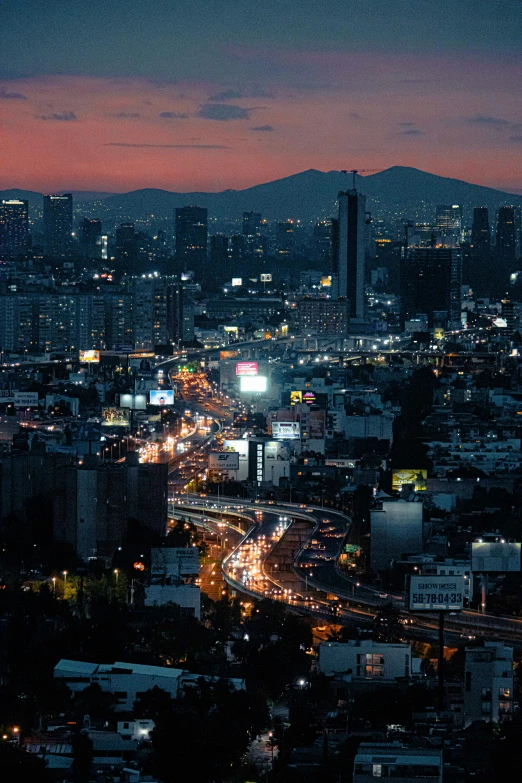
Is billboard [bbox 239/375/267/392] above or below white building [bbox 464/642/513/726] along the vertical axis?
below

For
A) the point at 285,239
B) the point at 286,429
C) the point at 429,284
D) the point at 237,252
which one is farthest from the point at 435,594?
the point at 285,239

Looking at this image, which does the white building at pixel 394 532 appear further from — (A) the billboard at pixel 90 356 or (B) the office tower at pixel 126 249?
(B) the office tower at pixel 126 249

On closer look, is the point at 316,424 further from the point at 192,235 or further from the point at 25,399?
the point at 192,235

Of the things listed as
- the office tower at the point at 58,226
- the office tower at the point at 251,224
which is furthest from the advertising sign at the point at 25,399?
the office tower at the point at 251,224

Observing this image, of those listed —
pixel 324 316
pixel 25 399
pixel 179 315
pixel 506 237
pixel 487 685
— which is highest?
pixel 506 237

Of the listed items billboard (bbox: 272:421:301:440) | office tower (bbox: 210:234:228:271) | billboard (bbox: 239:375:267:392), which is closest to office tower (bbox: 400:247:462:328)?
office tower (bbox: 210:234:228:271)

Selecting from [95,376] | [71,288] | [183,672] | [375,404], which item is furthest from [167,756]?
[71,288]

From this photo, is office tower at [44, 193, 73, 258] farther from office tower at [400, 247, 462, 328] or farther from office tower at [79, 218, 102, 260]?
office tower at [400, 247, 462, 328]

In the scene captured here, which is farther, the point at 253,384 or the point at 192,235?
the point at 192,235
